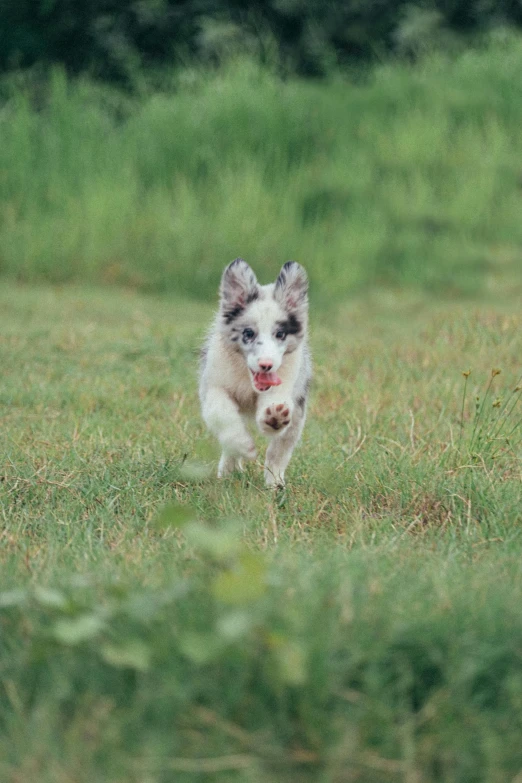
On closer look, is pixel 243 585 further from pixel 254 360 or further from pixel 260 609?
pixel 254 360

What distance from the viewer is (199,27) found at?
47.2 ft

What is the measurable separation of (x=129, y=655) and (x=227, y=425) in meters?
1.88

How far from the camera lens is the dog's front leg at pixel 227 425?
4098 mm

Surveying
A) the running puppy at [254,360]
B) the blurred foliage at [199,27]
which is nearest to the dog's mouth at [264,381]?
the running puppy at [254,360]

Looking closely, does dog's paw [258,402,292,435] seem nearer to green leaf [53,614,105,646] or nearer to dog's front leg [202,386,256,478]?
dog's front leg [202,386,256,478]

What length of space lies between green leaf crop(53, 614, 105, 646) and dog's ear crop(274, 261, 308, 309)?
7.02 feet

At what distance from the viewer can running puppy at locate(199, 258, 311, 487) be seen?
13.6 ft

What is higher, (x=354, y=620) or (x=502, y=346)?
(x=354, y=620)

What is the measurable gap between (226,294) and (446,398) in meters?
2.14

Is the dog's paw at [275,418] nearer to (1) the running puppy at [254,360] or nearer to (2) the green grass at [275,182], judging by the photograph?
(1) the running puppy at [254,360]

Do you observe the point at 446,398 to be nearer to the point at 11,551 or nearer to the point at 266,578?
the point at 11,551

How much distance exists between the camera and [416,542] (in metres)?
3.50

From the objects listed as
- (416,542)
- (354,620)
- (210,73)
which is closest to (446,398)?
(416,542)

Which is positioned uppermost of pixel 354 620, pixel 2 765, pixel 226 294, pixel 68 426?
pixel 226 294
